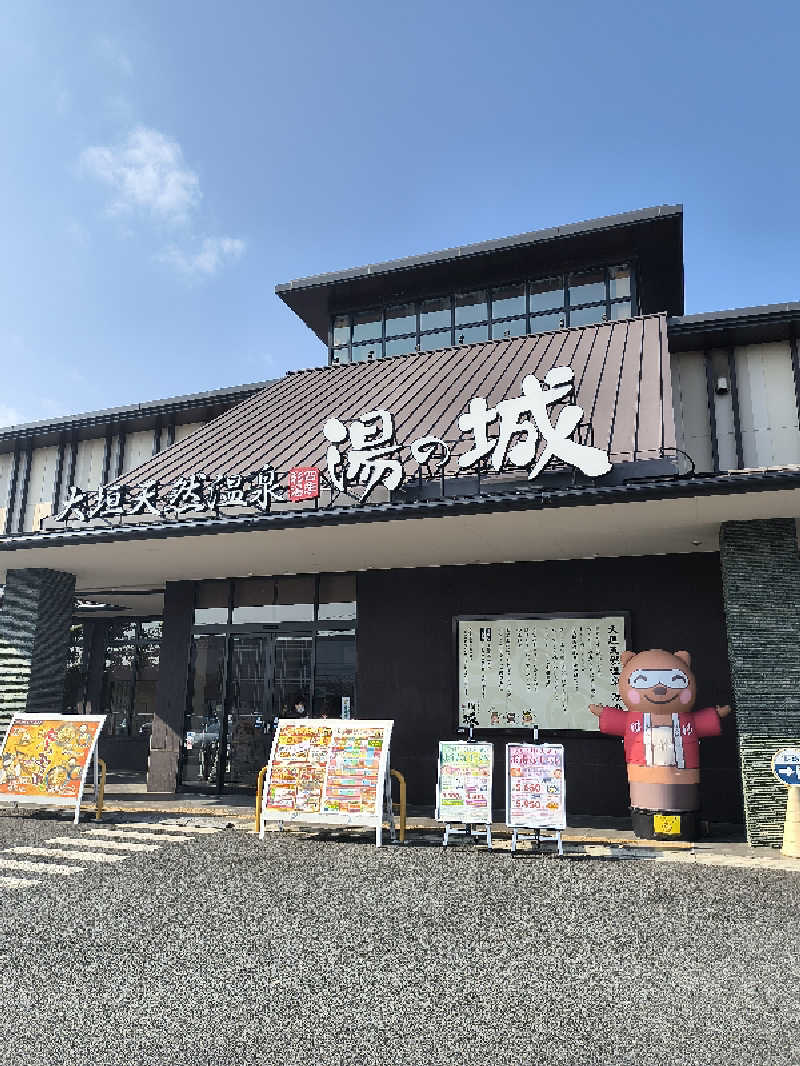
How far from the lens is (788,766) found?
30.3ft

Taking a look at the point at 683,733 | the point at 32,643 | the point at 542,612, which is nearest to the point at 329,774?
the point at 683,733

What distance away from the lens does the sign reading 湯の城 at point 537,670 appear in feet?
39.1

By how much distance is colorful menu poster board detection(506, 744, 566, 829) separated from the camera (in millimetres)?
8844

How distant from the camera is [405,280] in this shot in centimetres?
1788

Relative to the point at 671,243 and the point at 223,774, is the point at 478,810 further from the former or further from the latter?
the point at 671,243

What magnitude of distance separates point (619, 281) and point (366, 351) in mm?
5947

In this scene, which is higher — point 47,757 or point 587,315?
point 587,315

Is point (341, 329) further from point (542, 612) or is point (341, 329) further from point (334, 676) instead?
point (542, 612)

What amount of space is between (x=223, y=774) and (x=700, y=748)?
26.9 ft

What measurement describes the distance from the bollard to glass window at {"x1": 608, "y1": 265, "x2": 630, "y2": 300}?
1107 centimetres

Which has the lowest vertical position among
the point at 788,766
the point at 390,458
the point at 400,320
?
the point at 788,766

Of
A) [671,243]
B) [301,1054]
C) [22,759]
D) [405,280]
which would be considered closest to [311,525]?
[22,759]

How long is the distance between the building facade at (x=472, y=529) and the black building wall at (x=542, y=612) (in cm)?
3

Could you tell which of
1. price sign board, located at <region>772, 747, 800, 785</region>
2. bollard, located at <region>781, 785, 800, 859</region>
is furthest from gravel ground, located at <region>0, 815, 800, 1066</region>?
price sign board, located at <region>772, 747, 800, 785</region>
